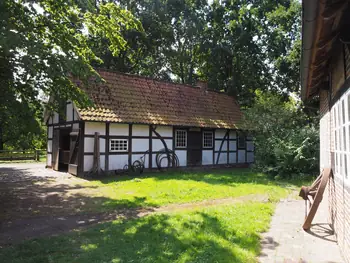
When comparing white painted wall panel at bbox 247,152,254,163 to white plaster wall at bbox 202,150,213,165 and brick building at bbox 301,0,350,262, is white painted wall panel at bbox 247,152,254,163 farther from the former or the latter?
brick building at bbox 301,0,350,262

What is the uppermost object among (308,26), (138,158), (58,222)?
(308,26)

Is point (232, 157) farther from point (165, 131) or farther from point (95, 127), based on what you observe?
point (95, 127)

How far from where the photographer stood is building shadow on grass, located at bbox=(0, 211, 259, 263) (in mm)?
3986

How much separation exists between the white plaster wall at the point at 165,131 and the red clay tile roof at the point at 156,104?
1.32 ft

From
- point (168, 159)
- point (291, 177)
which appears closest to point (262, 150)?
point (291, 177)

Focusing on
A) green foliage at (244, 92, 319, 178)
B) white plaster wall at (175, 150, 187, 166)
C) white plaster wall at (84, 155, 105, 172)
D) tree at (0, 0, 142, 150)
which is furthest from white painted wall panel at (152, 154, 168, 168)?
tree at (0, 0, 142, 150)

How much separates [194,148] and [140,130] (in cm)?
391

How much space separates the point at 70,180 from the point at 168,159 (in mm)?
5438

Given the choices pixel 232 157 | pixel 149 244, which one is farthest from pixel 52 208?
pixel 232 157

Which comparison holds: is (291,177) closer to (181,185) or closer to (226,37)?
(181,185)

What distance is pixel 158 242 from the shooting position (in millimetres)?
4574

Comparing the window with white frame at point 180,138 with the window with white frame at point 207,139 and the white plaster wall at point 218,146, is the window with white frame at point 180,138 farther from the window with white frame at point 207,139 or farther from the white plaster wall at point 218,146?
the white plaster wall at point 218,146

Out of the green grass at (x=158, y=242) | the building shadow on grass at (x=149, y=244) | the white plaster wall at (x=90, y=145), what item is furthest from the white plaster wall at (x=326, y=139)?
the white plaster wall at (x=90, y=145)

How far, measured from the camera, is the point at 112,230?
5.21m
